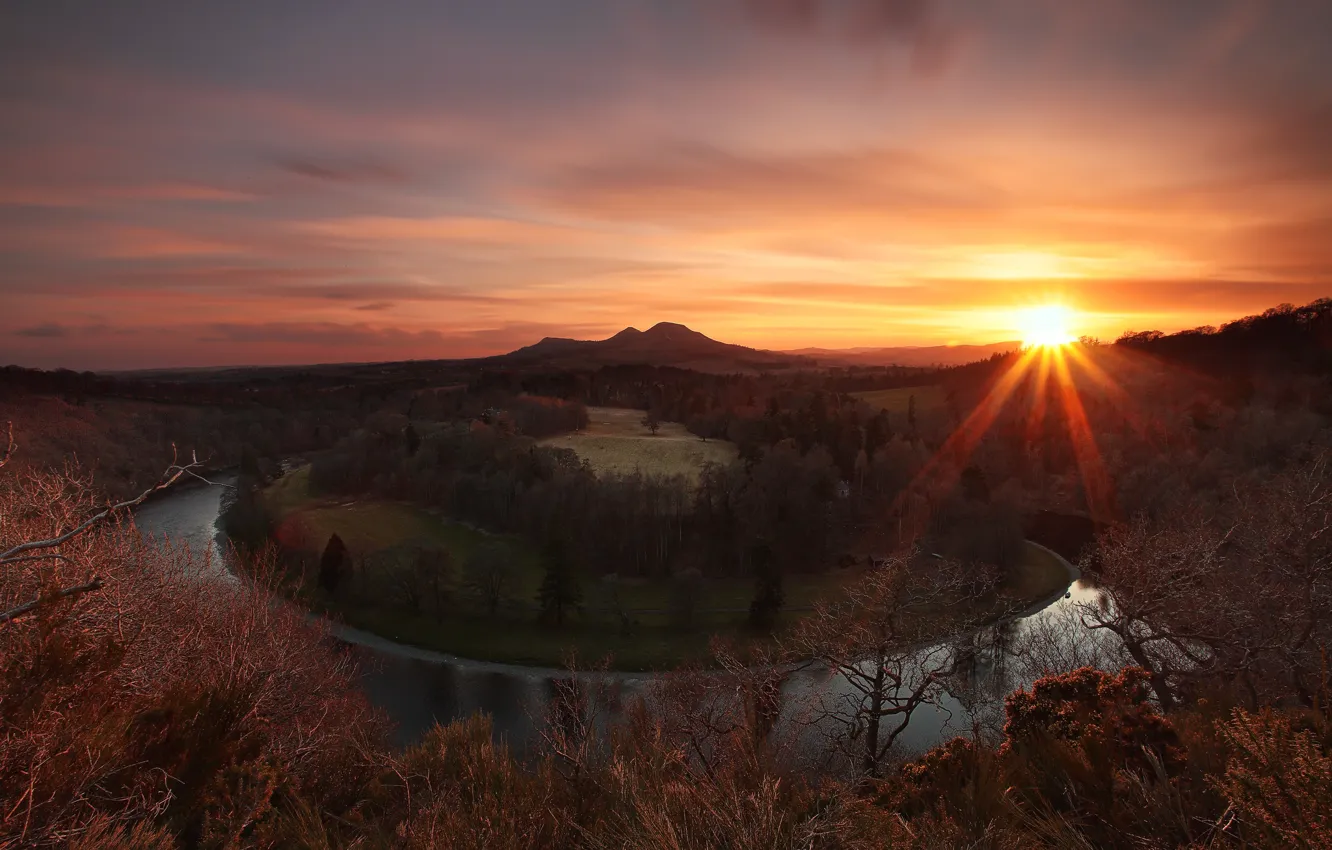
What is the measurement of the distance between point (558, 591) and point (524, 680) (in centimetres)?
581

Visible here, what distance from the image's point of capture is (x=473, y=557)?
38.2m

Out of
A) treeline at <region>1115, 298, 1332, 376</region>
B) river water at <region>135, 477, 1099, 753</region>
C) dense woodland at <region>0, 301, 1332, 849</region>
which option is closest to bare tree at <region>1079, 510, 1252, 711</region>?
dense woodland at <region>0, 301, 1332, 849</region>

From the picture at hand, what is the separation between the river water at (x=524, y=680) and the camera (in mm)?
20984

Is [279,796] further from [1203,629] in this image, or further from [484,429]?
[484,429]

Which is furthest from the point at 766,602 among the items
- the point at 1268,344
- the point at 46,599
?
the point at 1268,344

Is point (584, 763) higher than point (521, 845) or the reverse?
the reverse

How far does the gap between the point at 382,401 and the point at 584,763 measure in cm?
11536

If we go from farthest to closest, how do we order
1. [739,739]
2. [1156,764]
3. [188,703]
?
1. [739,739]
2. [188,703]
3. [1156,764]

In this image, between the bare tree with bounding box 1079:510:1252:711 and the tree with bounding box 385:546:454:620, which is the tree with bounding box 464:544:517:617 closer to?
the tree with bounding box 385:546:454:620

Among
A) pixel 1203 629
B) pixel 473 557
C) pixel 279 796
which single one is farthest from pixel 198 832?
pixel 473 557

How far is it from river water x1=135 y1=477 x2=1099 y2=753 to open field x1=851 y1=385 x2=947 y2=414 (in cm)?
4957

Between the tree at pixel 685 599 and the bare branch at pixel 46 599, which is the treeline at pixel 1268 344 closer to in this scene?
the tree at pixel 685 599

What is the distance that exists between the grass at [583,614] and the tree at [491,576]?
607 millimetres

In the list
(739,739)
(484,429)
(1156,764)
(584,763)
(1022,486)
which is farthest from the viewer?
(484,429)
